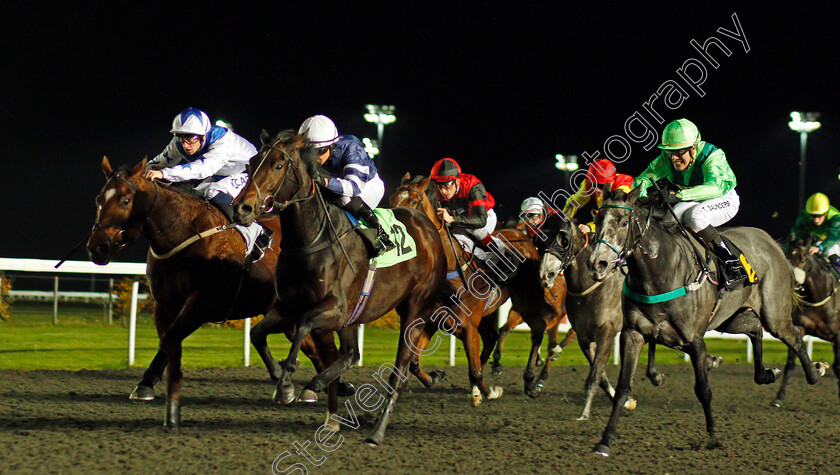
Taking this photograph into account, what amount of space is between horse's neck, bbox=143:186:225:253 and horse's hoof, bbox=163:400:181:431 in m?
0.94

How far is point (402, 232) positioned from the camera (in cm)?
486

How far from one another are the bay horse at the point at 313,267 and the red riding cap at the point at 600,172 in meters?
2.27

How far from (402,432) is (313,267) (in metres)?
1.36

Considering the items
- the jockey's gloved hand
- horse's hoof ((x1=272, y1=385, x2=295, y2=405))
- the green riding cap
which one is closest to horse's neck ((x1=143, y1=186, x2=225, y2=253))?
horse's hoof ((x1=272, y1=385, x2=295, y2=405))

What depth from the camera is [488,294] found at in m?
6.40

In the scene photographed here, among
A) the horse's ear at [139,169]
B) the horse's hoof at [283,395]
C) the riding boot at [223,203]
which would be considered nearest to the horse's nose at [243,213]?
the horse's hoof at [283,395]

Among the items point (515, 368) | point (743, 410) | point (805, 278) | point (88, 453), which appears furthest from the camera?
point (515, 368)

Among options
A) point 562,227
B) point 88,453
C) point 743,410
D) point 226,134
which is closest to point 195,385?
point 226,134

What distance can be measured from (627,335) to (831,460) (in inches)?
51.2

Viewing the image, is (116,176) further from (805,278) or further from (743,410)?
(805,278)

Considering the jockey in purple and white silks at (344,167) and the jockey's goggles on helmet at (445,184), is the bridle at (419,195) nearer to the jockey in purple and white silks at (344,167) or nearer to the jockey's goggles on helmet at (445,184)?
the jockey's goggles on helmet at (445,184)

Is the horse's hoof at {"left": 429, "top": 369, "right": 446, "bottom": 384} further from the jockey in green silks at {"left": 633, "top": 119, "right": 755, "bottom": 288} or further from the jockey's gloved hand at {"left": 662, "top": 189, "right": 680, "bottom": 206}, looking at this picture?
the jockey's gloved hand at {"left": 662, "top": 189, "right": 680, "bottom": 206}

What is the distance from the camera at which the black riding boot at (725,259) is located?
16.4 feet

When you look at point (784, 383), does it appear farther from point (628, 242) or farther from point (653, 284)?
point (628, 242)
